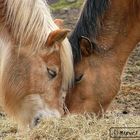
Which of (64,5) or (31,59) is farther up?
(31,59)

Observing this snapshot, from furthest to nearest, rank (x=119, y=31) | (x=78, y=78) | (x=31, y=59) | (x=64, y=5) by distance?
(x=64, y=5) < (x=119, y=31) < (x=78, y=78) < (x=31, y=59)

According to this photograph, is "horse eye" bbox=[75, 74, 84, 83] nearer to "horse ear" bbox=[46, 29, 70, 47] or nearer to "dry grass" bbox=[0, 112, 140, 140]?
"dry grass" bbox=[0, 112, 140, 140]

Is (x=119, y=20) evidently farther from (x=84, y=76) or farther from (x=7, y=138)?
(x=7, y=138)

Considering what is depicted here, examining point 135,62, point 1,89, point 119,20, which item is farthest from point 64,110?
point 135,62

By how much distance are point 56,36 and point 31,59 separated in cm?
42

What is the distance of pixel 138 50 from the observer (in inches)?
488

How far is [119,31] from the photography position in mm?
6887

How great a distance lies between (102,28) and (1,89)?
1.88m

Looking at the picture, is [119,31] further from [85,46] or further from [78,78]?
[78,78]

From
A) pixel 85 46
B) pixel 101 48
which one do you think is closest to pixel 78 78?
pixel 85 46

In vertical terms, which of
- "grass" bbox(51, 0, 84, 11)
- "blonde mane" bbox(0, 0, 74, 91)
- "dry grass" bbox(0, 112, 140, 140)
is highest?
"blonde mane" bbox(0, 0, 74, 91)

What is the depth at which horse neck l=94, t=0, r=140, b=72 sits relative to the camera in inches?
270

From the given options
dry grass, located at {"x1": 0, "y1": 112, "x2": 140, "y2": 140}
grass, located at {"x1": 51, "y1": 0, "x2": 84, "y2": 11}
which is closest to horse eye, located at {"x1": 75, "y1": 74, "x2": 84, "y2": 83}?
dry grass, located at {"x1": 0, "y1": 112, "x2": 140, "y2": 140}

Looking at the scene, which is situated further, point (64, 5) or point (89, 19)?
point (64, 5)
